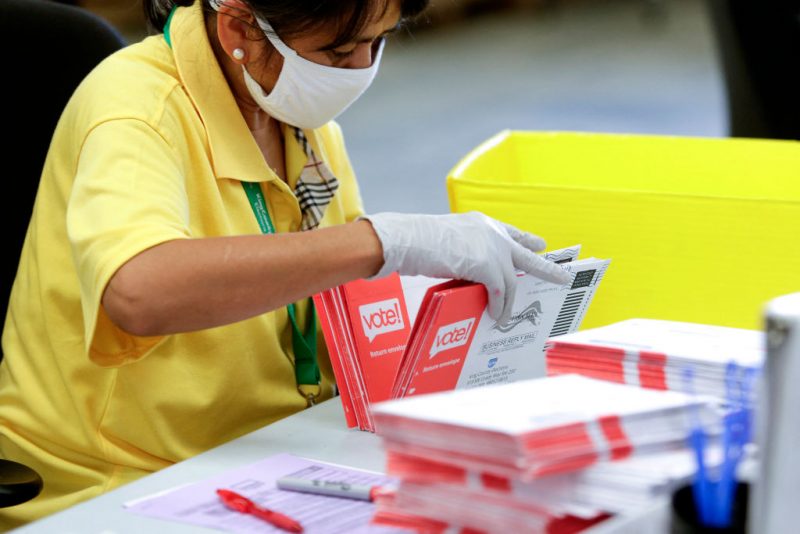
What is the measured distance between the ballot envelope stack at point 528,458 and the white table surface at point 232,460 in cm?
25

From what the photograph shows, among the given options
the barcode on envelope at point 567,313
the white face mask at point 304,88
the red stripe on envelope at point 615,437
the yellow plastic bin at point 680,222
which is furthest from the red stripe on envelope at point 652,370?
the white face mask at point 304,88

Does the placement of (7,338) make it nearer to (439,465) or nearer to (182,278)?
(182,278)

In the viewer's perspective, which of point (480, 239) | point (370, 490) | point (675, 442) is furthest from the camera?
point (480, 239)

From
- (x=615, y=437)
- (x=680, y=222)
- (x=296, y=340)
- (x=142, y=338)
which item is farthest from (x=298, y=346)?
(x=615, y=437)

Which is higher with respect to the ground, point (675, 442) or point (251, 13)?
point (251, 13)

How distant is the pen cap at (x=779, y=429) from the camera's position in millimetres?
699

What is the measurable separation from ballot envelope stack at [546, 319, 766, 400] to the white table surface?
25 cm

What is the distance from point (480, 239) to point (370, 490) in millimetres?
335

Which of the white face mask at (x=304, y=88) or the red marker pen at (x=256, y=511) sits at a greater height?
the white face mask at (x=304, y=88)

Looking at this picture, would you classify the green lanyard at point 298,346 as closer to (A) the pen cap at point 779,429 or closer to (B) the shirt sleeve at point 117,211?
(B) the shirt sleeve at point 117,211

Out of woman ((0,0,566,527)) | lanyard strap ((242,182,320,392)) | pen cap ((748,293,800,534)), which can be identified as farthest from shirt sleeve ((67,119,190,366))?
pen cap ((748,293,800,534))

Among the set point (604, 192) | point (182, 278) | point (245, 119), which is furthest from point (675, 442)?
point (245, 119)

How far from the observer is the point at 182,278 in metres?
1.11

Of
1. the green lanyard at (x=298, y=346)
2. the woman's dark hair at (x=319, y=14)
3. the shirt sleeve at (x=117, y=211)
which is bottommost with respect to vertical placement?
the green lanyard at (x=298, y=346)
